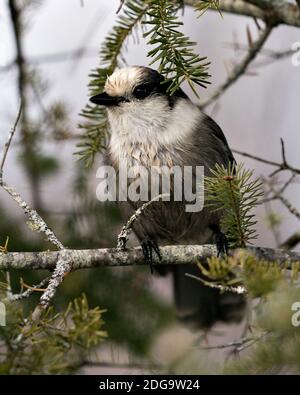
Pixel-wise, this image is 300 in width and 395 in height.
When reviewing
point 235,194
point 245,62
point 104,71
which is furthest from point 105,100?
point 235,194

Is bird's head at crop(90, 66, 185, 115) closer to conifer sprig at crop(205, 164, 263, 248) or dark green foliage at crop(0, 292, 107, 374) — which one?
conifer sprig at crop(205, 164, 263, 248)

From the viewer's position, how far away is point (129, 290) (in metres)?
A: 3.12

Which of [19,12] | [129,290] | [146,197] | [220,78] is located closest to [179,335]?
[129,290]

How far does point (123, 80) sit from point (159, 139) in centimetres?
31

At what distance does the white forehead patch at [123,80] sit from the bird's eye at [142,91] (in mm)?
35

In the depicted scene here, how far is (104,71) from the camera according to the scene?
2.61 metres

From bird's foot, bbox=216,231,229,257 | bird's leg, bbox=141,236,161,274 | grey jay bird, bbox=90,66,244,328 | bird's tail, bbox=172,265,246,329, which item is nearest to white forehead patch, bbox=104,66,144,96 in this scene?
grey jay bird, bbox=90,66,244,328

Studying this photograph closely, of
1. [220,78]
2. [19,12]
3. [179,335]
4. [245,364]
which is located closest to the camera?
[245,364]

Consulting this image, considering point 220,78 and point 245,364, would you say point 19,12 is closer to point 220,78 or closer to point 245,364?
point 245,364

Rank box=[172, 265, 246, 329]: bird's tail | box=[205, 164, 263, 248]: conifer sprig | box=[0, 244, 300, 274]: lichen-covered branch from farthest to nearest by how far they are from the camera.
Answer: box=[172, 265, 246, 329]: bird's tail → box=[0, 244, 300, 274]: lichen-covered branch → box=[205, 164, 263, 248]: conifer sprig

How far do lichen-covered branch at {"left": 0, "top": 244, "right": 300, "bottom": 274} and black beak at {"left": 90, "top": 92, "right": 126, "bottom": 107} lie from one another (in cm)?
62

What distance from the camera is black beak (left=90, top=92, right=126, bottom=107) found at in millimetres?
2607

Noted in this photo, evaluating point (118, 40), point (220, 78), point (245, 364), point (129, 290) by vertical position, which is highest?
point (220, 78)

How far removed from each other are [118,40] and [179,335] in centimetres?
154
